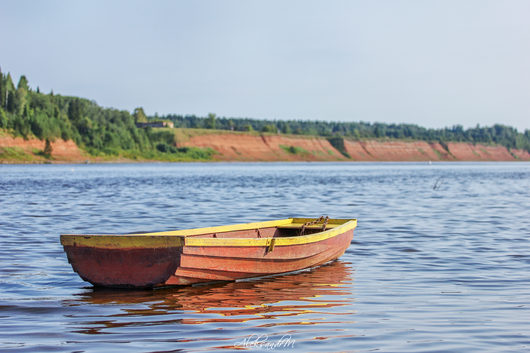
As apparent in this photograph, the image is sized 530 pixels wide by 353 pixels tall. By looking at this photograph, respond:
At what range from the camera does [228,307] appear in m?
11.4

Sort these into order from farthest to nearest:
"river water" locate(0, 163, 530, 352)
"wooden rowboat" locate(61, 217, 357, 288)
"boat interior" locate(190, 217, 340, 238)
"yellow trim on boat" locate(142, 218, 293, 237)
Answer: "boat interior" locate(190, 217, 340, 238) → "yellow trim on boat" locate(142, 218, 293, 237) → "wooden rowboat" locate(61, 217, 357, 288) → "river water" locate(0, 163, 530, 352)

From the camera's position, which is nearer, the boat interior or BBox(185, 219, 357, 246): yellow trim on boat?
BBox(185, 219, 357, 246): yellow trim on boat

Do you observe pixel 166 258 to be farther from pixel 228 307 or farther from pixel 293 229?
pixel 293 229

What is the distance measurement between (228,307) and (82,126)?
155 metres

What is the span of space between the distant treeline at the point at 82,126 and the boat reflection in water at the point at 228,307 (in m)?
131

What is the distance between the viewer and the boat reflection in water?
995 cm

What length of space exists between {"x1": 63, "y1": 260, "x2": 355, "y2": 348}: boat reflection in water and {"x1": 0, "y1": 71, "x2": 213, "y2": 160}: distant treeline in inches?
5168

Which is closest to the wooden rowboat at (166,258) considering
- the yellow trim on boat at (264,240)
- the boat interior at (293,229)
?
the yellow trim on boat at (264,240)

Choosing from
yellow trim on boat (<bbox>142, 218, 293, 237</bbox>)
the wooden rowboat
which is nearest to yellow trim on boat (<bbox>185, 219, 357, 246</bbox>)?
the wooden rowboat

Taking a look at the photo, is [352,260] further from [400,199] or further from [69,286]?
[400,199]

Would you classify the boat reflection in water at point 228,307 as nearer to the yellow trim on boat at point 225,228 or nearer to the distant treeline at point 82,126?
the yellow trim on boat at point 225,228

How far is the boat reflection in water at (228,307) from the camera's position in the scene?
995 cm

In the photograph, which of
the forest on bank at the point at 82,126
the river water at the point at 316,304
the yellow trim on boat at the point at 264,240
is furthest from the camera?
the forest on bank at the point at 82,126

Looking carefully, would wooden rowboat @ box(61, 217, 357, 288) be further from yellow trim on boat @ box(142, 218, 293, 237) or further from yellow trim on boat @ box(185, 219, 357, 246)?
yellow trim on boat @ box(142, 218, 293, 237)
